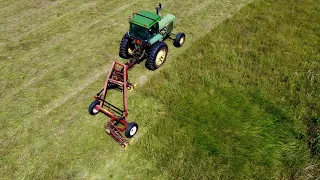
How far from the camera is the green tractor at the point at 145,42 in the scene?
398 inches

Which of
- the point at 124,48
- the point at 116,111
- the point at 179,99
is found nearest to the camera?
the point at 116,111

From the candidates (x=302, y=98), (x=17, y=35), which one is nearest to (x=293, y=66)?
(x=302, y=98)

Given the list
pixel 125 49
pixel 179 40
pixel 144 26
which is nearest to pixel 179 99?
pixel 144 26

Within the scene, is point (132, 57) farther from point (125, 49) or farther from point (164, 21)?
point (164, 21)

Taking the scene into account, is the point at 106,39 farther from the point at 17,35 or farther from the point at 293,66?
the point at 293,66

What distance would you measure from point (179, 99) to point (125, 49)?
10.6 ft

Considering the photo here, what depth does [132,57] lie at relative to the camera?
1109cm

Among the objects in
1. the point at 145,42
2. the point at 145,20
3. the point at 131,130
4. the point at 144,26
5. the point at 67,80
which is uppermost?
the point at 145,20

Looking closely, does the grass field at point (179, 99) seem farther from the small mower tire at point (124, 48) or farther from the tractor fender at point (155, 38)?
the tractor fender at point (155, 38)

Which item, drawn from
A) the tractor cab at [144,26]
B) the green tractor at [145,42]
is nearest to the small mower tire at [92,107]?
the green tractor at [145,42]

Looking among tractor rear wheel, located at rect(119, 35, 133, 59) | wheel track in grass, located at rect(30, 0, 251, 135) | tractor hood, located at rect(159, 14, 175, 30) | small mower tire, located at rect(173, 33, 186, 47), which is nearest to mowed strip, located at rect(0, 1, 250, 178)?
wheel track in grass, located at rect(30, 0, 251, 135)

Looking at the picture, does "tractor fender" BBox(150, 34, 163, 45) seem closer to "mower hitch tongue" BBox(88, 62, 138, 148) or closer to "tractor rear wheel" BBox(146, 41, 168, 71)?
"tractor rear wheel" BBox(146, 41, 168, 71)

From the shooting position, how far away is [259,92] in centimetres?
963

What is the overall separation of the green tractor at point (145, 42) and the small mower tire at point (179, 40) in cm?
93
